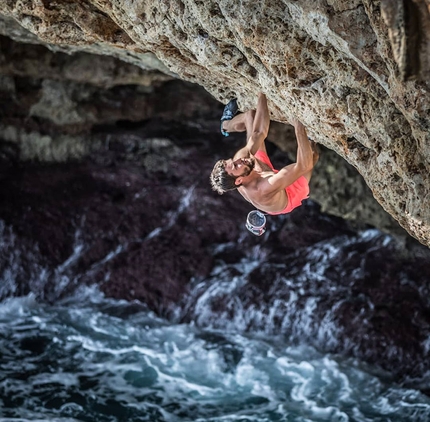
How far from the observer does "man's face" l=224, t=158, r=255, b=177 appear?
4.79 m

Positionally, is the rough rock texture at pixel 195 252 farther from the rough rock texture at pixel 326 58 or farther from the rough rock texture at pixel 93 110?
the rough rock texture at pixel 326 58

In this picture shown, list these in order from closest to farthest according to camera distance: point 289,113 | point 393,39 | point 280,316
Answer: point 393,39
point 289,113
point 280,316

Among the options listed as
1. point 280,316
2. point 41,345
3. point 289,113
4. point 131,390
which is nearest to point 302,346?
point 280,316

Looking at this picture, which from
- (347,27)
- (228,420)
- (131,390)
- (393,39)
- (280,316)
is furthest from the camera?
(280,316)

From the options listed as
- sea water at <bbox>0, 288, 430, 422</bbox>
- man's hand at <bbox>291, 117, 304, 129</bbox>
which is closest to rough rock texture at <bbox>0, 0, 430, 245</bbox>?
man's hand at <bbox>291, 117, 304, 129</bbox>

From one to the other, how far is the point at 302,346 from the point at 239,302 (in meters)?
0.95

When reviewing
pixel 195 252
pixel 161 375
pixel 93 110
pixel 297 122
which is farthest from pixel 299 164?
pixel 93 110

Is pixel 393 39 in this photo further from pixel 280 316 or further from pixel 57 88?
pixel 57 88

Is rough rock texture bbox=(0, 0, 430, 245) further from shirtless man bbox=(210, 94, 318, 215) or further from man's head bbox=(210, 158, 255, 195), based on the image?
man's head bbox=(210, 158, 255, 195)

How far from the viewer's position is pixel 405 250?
8.70 m

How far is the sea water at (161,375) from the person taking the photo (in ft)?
25.6

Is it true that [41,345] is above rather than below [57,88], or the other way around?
below

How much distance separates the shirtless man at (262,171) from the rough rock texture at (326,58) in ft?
0.51

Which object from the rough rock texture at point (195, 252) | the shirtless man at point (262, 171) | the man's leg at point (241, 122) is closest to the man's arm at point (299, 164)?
the shirtless man at point (262, 171)
